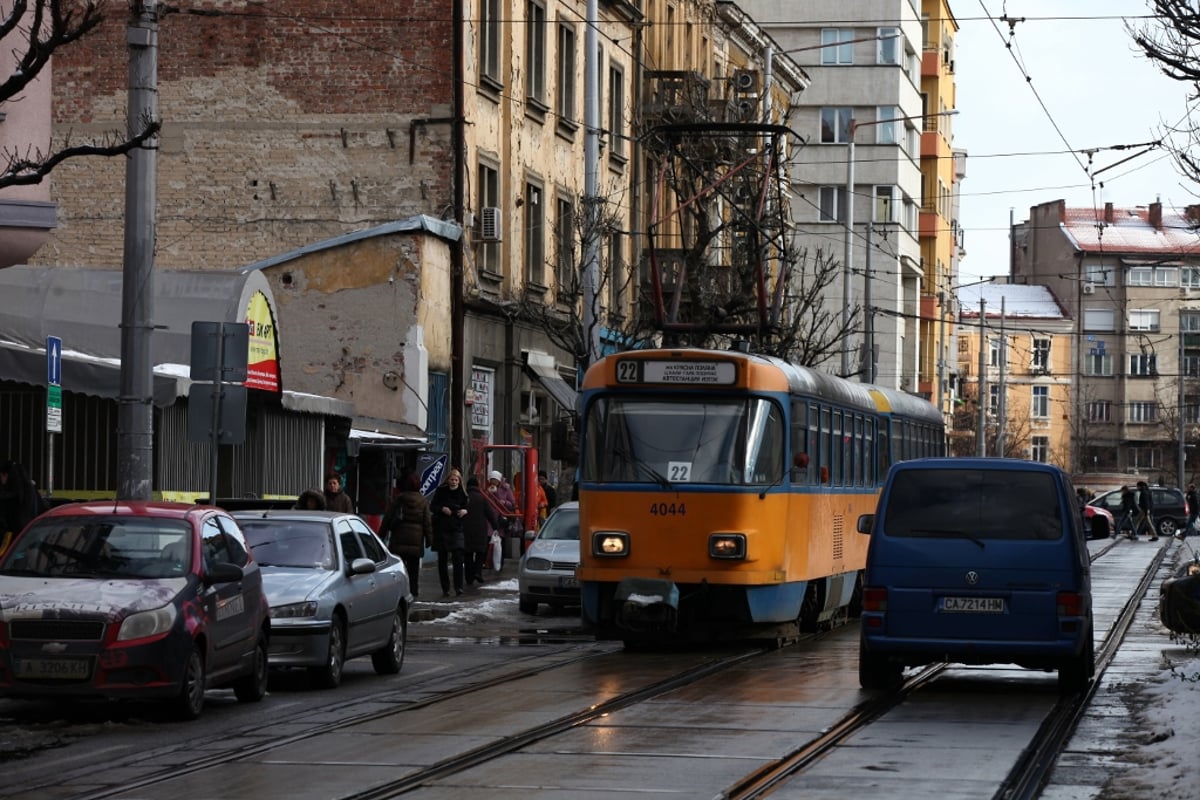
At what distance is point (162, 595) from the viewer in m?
15.3

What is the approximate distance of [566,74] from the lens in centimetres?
4412

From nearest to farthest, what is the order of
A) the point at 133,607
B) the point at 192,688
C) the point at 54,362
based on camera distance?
1. the point at 133,607
2. the point at 192,688
3. the point at 54,362

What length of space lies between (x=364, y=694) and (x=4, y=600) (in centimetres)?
342

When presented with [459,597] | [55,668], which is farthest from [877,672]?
[459,597]

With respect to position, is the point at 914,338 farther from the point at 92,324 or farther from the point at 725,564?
the point at 725,564

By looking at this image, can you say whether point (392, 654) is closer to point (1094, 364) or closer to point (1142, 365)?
point (1142, 365)

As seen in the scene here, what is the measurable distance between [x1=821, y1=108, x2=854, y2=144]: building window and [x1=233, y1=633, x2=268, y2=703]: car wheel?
6890 centimetres

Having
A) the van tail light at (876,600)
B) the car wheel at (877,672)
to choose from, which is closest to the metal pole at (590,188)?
the car wheel at (877,672)

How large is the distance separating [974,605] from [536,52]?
26.7 m

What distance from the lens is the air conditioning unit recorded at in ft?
124

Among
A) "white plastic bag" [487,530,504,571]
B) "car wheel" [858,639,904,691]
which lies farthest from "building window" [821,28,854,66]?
"car wheel" [858,639,904,691]

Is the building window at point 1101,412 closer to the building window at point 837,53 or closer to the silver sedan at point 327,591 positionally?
the building window at point 837,53

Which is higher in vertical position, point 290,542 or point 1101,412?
point 1101,412

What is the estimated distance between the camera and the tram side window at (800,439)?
22.3 metres
